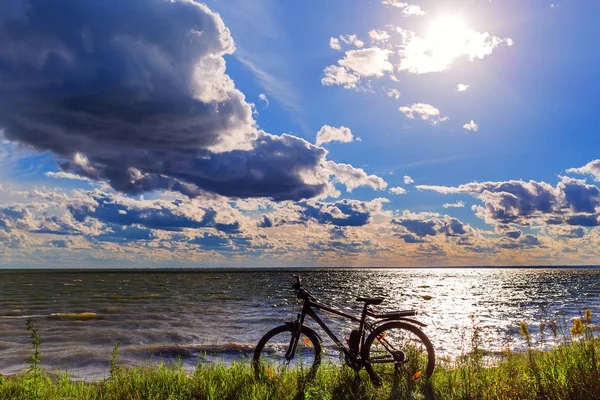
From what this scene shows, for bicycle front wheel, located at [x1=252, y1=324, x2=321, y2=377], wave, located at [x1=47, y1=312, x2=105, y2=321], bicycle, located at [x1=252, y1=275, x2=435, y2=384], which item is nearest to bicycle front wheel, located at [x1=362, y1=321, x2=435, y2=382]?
bicycle, located at [x1=252, y1=275, x2=435, y2=384]

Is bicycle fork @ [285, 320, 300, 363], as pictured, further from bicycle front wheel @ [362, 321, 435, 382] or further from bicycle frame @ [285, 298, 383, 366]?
bicycle front wheel @ [362, 321, 435, 382]

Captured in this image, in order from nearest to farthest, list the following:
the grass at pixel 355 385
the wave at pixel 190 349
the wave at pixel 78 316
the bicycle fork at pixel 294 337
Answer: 1. the grass at pixel 355 385
2. the bicycle fork at pixel 294 337
3. the wave at pixel 190 349
4. the wave at pixel 78 316

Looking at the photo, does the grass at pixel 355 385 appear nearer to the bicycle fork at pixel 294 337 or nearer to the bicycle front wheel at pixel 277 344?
the bicycle front wheel at pixel 277 344

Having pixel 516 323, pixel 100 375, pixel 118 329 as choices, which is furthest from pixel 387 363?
pixel 516 323

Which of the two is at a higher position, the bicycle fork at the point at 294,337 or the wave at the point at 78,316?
the bicycle fork at the point at 294,337

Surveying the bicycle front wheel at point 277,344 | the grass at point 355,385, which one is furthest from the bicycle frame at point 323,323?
the grass at point 355,385

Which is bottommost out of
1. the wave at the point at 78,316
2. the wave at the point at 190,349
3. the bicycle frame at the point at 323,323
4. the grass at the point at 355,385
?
the wave at the point at 78,316

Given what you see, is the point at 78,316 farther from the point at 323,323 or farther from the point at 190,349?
the point at 323,323

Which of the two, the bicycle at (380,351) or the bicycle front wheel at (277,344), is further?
the bicycle front wheel at (277,344)

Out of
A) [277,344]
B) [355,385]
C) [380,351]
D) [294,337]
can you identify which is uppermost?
[294,337]

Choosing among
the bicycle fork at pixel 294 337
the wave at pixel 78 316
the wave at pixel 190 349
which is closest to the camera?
the bicycle fork at pixel 294 337

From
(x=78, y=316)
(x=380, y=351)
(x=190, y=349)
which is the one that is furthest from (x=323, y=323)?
(x=78, y=316)

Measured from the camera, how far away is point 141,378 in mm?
7785

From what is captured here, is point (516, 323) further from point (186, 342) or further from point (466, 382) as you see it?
point (466, 382)
